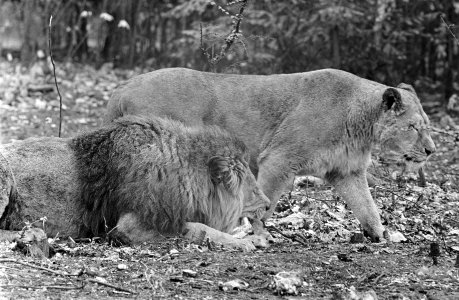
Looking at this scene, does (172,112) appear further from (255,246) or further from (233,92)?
(255,246)

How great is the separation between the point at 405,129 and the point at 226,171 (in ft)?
7.04

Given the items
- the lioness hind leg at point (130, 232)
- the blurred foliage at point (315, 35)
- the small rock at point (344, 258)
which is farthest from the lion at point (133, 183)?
the blurred foliage at point (315, 35)

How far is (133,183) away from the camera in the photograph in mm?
5262

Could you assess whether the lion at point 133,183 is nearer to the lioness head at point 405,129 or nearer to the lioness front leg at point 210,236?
the lioness front leg at point 210,236

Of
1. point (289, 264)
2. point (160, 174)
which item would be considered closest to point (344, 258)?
point (289, 264)

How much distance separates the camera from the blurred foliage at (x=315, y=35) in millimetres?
11844

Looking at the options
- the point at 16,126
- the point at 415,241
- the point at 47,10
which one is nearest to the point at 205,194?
the point at 415,241

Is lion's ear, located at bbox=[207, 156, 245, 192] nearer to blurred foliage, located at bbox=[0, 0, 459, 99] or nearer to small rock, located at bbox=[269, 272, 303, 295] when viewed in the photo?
small rock, located at bbox=[269, 272, 303, 295]

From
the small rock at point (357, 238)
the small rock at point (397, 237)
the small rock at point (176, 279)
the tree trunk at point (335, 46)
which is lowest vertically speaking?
the small rock at point (397, 237)

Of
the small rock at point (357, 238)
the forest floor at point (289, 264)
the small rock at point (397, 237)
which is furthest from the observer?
the small rock at point (397, 237)

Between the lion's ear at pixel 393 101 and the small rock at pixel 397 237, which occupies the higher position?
the lion's ear at pixel 393 101

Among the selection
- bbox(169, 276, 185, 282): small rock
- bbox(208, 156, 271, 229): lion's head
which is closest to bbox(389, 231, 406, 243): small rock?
bbox(208, 156, 271, 229): lion's head

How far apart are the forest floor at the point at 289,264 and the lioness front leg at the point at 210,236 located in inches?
4.5

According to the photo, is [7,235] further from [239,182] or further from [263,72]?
[263,72]
